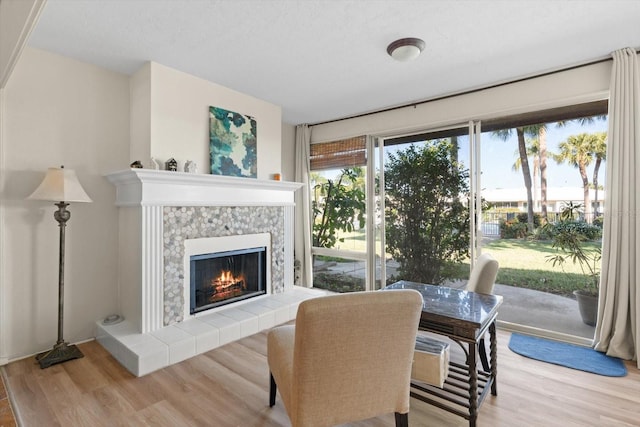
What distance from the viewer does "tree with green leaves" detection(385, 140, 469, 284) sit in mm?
3676

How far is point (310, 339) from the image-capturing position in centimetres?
133

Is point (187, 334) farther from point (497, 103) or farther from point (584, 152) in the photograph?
point (584, 152)

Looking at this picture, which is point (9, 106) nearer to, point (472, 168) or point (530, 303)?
point (472, 168)

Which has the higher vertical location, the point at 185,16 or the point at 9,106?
the point at 185,16

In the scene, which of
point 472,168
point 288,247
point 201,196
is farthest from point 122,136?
point 472,168

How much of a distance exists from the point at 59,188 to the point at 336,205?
127 inches

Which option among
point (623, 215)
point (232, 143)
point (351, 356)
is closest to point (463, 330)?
point (351, 356)

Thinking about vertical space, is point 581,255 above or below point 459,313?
above

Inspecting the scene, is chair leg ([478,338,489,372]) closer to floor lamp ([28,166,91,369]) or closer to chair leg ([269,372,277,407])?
chair leg ([269,372,277,407])

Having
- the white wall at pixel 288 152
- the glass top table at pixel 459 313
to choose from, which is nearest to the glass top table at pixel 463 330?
the glass top table at pixel 459 313

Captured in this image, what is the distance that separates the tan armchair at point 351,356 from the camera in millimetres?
1332

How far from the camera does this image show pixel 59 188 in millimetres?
2410

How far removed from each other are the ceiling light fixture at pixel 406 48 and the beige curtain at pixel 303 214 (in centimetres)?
244

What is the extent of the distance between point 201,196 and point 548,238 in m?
3.48
